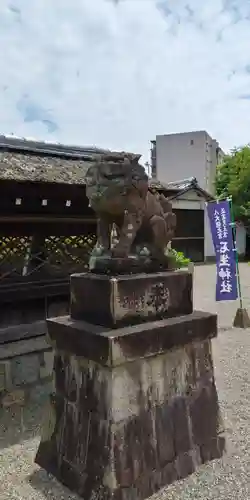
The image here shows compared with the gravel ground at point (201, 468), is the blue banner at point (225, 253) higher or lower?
higher

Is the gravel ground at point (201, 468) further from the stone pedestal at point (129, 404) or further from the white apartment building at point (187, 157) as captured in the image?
the white apartment building at point (187, 157)

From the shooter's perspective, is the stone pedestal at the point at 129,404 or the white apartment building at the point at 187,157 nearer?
the stone pedestal at the point at 129,404

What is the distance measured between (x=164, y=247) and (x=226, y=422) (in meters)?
2.20

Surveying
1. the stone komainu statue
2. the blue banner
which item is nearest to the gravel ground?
the blue banner

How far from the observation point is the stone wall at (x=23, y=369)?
17.3ft

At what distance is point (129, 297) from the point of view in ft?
10.3

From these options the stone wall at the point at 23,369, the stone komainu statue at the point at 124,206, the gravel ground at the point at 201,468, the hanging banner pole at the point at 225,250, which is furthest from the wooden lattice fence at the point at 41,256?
the hanging banner pole at the point at 225,250

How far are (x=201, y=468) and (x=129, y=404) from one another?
3.54 ft

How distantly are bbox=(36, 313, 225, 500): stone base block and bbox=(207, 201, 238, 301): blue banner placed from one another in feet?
14.5

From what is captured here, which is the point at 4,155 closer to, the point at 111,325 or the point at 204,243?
the point at 111,325

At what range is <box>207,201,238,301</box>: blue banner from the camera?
786 cm

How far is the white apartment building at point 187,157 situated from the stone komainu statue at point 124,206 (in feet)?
71.5

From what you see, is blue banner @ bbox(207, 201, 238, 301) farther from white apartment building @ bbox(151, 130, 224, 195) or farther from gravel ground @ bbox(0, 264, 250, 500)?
white apartment building @ bbox(151, 130, 224, 195)

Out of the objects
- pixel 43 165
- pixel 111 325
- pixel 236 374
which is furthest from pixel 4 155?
pixel 236 374
